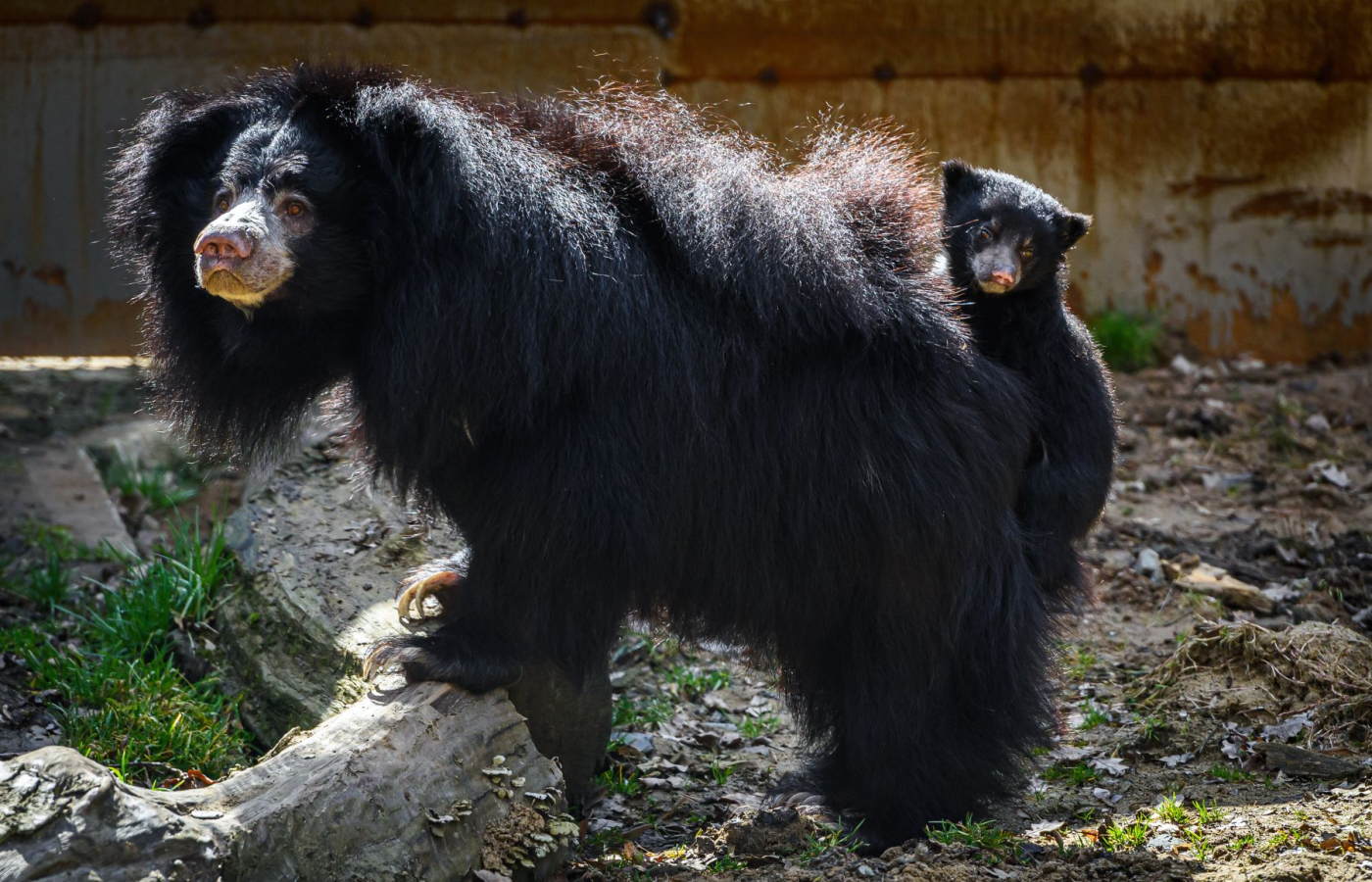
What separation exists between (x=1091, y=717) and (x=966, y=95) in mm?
5071

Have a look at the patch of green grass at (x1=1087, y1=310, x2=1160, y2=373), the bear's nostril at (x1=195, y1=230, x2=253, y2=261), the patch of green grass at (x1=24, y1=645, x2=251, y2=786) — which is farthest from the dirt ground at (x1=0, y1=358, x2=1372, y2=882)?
the bear's nostril at (x1=195, y1=230, x2=253, y2=261)

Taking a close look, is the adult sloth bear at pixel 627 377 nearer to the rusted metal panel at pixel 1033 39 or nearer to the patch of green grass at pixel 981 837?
the patch of green grass at pixel 981 837

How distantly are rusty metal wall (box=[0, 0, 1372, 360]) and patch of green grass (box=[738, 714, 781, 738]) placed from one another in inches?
173

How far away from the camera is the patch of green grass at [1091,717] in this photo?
4.98 meters

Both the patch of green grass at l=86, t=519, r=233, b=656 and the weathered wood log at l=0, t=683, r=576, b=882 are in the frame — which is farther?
→ the patch of green grass at l=86, t=519, r=233, b=656

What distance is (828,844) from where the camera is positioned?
3.90 meters

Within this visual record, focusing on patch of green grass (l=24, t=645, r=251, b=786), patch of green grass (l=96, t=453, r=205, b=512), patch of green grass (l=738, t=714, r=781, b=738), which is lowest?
patch of green grass (l=738, t=714, r=781, b=738)

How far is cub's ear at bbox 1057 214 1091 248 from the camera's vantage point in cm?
483

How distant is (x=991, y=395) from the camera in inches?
156

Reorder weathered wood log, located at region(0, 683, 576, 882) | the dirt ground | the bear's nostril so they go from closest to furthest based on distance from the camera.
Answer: weathered wood log, located at region(0, 683, 576, 882) < the bear's nostril < the dirt ground

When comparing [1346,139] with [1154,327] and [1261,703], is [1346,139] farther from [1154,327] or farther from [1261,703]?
[1261,703]

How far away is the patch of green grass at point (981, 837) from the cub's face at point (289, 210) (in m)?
2.40

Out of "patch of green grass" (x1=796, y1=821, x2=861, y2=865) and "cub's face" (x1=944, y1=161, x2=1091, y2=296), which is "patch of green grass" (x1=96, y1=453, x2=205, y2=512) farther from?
"cub's face" (x1=944, y1=161, x2=1091, y2=296)

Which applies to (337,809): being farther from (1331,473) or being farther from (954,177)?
(1331,473)
